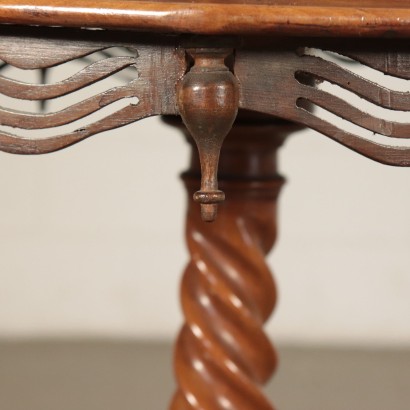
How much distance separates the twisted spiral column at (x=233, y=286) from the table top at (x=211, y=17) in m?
0.34

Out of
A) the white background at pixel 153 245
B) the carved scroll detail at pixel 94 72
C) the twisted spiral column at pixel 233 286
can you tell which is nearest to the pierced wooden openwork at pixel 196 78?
the carved scroll detail at pixel 94 72

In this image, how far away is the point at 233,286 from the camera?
3.62ft

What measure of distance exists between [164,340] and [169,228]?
25 cm

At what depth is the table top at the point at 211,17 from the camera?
30.3 inches

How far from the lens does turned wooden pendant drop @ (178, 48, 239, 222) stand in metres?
0.79

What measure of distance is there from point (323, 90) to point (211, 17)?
12cm

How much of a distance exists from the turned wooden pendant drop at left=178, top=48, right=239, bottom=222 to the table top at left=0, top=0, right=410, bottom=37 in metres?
0.03

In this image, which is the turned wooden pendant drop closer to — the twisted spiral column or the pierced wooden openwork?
the pierced wooden openwork

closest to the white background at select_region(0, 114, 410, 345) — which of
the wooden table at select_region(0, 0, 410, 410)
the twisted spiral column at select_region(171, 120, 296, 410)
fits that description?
the twisted spiral column at select_region(171, 120, 296, 410)

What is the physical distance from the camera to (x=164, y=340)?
2.19 metres

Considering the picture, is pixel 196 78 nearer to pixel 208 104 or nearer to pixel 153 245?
Result: pixel 208 104

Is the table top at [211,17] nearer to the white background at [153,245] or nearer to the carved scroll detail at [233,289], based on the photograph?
the carved scroll detail at [233,289]

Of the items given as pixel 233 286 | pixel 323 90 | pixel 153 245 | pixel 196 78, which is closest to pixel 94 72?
pixel 196 78

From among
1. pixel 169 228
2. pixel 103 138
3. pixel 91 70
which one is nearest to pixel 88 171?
pixel 103 138
